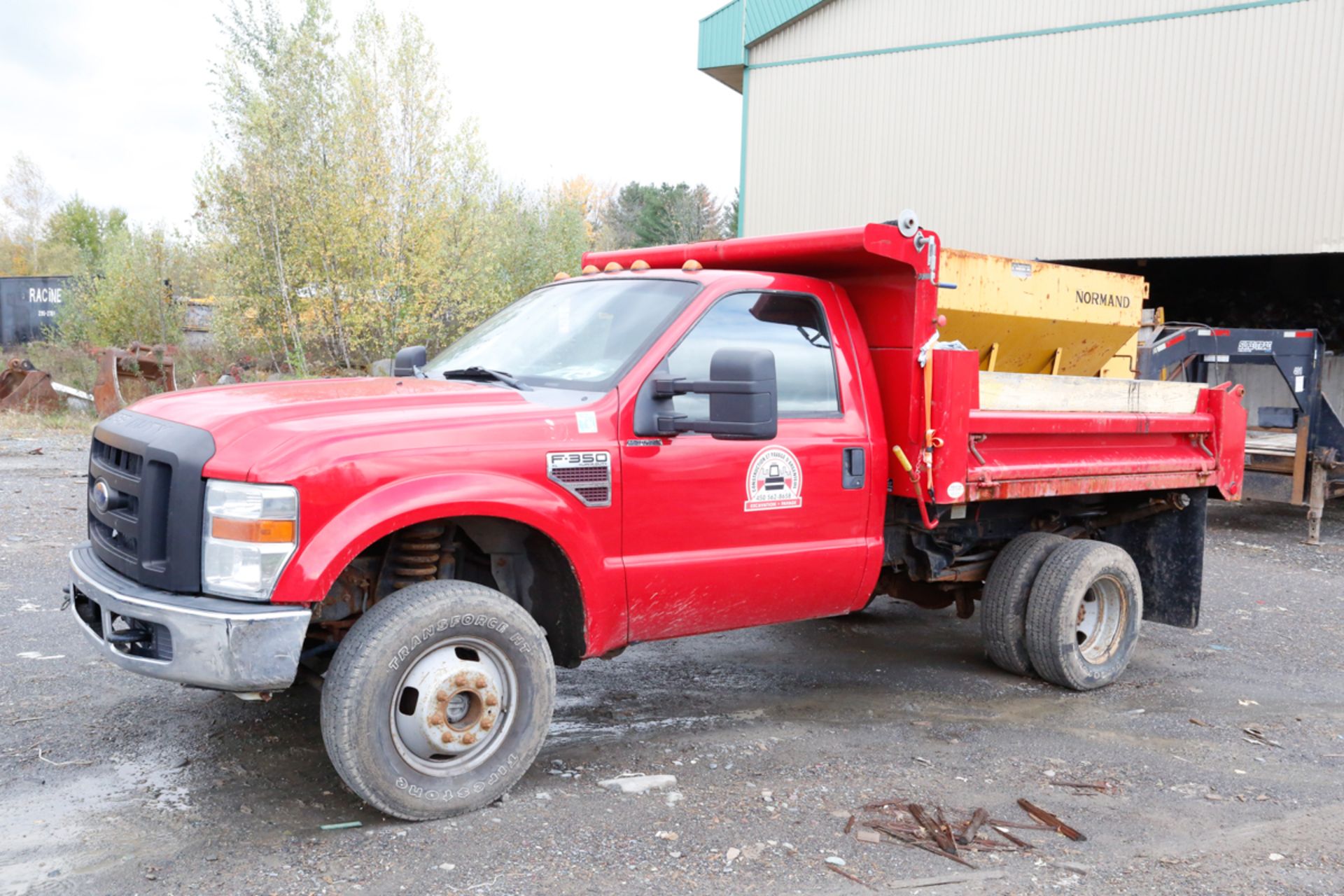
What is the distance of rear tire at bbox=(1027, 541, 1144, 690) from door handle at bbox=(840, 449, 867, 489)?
58.3 inches

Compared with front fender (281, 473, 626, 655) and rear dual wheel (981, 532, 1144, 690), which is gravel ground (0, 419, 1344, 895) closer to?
rear dual wheel (981, 532, 1144, 690)

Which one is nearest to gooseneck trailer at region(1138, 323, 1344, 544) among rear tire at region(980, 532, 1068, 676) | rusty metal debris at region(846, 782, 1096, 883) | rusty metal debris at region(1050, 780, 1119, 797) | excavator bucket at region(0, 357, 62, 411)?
rear tire at region(980, 532, 1068, 676)

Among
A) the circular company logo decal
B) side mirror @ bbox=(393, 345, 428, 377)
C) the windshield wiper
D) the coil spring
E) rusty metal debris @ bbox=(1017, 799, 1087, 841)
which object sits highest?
side mirror @ bbox=(393, 345, 428, 377)

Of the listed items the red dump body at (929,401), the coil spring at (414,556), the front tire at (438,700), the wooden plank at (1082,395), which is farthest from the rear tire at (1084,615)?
the coil spring at (414,556)

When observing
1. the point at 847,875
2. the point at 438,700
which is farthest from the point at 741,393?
the point at 847,875

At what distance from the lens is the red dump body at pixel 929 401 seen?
4.66m

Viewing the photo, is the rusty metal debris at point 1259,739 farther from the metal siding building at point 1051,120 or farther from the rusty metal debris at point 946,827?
the metal siding building at point 1051,120

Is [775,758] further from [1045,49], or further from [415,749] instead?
[1045,49]

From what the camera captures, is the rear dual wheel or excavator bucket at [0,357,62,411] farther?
excavator bucket at [0,357,62,411]

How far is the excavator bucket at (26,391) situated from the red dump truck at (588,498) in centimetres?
1688

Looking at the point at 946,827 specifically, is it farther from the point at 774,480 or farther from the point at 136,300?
the point at 136,300

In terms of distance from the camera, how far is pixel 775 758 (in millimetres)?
4336

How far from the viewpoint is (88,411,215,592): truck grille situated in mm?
3295

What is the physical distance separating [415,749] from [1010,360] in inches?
162
